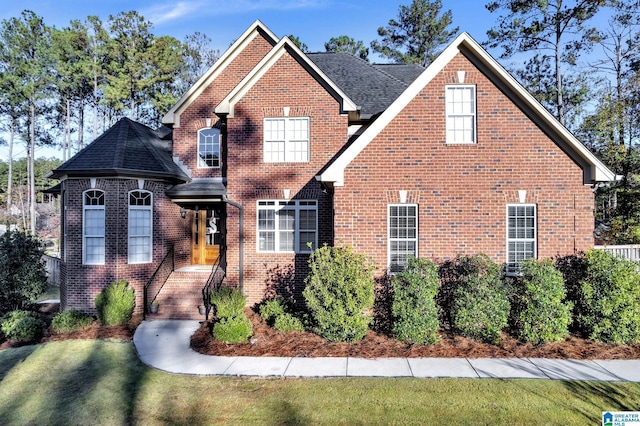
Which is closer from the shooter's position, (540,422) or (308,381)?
(540,422)

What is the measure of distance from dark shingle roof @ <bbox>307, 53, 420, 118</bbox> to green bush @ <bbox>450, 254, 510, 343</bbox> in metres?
6.45

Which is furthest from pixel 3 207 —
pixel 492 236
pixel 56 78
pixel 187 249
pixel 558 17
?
pixel 558 17

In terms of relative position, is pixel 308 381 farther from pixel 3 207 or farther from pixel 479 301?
pixel 3 207

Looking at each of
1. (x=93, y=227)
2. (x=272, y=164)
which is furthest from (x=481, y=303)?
(x=93, y=227)

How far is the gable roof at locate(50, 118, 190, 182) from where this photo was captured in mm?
10758

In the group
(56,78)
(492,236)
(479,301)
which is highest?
(56,78)

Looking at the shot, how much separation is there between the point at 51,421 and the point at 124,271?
5984 millimetres

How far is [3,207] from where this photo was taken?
47.1 m

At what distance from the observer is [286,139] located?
1157cm

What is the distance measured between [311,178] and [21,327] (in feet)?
29.0

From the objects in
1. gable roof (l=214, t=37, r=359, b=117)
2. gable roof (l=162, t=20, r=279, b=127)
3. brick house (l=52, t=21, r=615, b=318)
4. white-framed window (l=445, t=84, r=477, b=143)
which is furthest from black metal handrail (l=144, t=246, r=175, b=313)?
white-framed window (l=445, t=84, r=477, b=143)

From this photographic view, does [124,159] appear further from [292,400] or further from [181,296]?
[292,400]

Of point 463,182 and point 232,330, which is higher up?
point 463,182

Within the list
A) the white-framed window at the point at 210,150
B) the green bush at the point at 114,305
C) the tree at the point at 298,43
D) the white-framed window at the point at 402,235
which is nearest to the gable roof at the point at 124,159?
the white-framed window at the point at 210,150
